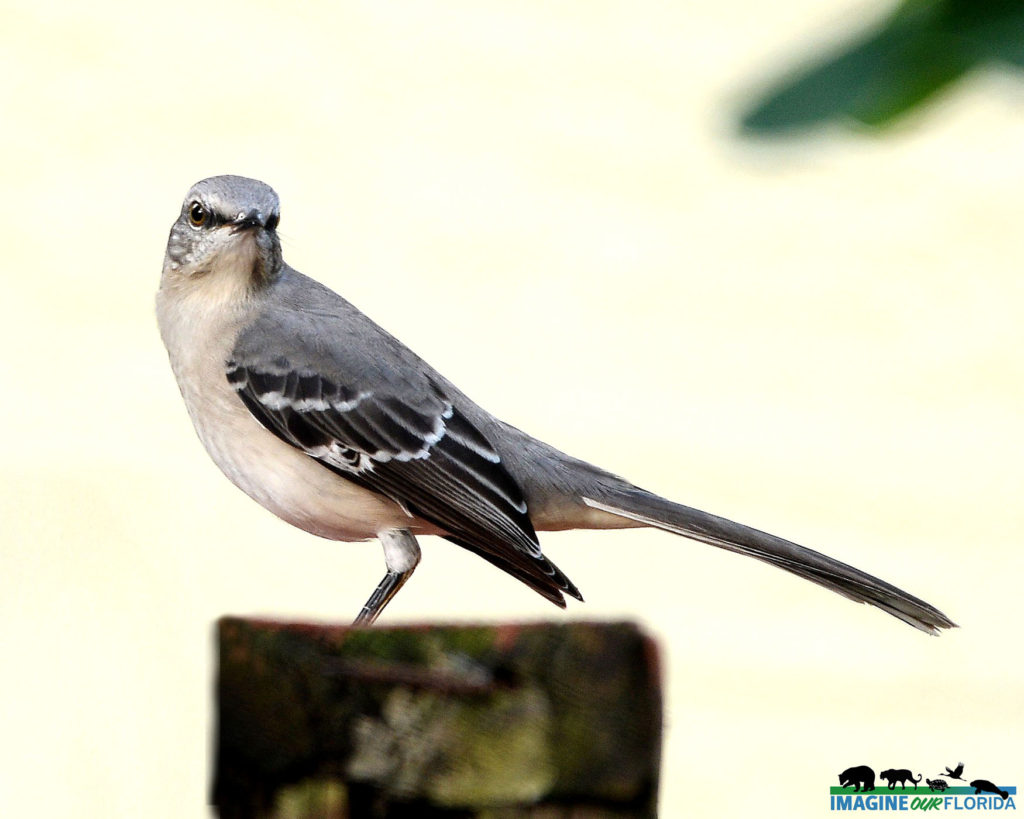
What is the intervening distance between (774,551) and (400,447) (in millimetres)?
970

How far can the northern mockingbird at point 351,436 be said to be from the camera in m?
3.09

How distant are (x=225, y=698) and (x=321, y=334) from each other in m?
1.81

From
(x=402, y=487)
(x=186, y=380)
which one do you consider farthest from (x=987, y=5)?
(x=186, y=380)

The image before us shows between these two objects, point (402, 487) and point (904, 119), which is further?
point (402, 487)

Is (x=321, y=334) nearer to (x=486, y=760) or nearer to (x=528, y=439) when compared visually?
(x=528, y=439)

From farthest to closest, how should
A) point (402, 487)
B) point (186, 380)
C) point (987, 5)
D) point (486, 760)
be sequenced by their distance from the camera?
point (186, 380) < point (402, 487) < point (486, 760) < point (987, 5)

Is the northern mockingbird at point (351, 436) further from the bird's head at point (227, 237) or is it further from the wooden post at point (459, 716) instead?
the wooden post at point (459, 716)

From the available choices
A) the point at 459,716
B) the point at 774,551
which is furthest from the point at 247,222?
the point at 459,716

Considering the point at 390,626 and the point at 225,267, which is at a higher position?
the point at 225,267

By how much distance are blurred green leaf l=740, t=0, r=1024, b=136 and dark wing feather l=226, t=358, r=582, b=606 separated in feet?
5.86

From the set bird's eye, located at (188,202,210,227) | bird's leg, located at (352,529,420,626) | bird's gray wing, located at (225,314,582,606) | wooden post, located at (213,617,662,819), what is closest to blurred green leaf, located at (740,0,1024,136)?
wooden post, located at (213,617,662,819)

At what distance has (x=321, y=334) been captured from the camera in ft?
11.0

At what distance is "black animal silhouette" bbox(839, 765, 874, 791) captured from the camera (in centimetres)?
265

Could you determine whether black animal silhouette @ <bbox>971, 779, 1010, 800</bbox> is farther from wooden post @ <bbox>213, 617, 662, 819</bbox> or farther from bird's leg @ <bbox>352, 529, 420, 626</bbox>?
wooden post @ <bbox>213, 617, 662, 819</bbox>
